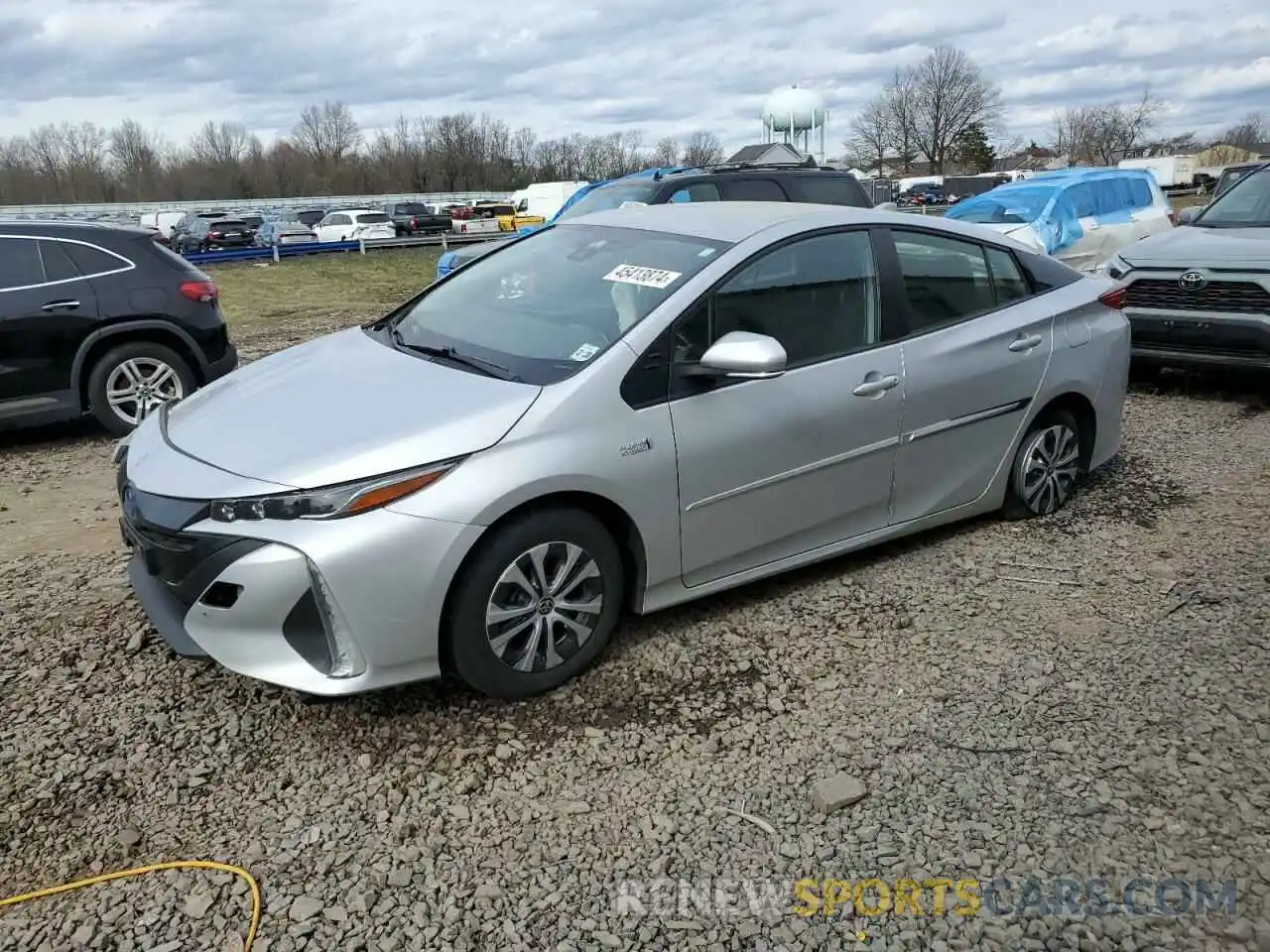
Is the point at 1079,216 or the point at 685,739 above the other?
the point at 1079,216

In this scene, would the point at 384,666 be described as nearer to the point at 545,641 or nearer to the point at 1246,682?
the point at 545,641

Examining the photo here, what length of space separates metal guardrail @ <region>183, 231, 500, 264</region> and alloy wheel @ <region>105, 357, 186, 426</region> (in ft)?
55.1

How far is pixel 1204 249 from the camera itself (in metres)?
7.42

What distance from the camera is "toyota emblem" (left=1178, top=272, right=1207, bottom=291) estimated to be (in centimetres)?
729

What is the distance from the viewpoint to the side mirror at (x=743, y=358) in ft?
11.3

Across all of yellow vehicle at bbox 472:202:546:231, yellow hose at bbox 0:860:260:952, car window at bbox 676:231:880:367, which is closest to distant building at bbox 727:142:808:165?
yellow vehicle at bbox 472:202:546:231

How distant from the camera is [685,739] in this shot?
3229mm

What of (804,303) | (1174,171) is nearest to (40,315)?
(804,303)


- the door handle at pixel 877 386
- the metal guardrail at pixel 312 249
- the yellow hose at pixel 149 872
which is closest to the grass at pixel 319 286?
the metal guardrail at pixel 312 249

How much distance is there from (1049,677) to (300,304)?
1506cm

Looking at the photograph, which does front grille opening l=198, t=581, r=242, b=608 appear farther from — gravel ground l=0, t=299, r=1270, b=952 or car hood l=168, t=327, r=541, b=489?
gravel ground l=0, t=299, r=1270, b=952

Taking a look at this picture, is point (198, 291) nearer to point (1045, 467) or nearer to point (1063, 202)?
point (1045, 467)

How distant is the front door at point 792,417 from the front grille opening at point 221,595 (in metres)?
1.50

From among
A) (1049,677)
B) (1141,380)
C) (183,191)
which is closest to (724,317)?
(1049,677)
